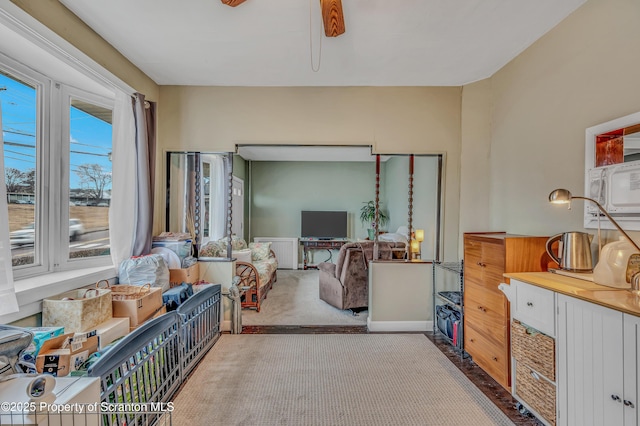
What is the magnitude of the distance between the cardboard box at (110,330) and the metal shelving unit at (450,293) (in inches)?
105

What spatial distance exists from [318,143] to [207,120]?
1213 mm

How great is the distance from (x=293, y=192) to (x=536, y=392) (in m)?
5.53

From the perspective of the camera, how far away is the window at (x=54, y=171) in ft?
6.06

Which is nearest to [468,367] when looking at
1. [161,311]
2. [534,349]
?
[534,349]

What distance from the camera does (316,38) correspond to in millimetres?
2168

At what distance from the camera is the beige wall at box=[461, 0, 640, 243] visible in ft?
5.48

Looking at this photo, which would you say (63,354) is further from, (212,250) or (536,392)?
(536,392)

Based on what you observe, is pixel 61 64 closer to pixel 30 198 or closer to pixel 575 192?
pixel 30 198

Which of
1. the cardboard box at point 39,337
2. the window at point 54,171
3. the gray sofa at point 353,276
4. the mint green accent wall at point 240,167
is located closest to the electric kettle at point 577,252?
the gray sofa at point 353,276

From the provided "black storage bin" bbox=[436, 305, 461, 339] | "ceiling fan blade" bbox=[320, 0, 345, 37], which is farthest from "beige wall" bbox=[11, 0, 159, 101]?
"black storage bin" bbox=[436, 305, 461, 339]

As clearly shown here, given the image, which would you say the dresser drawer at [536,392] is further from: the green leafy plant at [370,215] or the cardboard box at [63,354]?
the green leafy plant at [370,215]

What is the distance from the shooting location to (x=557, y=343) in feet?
5.01

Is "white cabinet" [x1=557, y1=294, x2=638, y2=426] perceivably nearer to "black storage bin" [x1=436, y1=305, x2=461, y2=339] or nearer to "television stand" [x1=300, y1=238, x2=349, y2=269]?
"black storage bin" [x1=436, y1=305, x2=461, y2=339]

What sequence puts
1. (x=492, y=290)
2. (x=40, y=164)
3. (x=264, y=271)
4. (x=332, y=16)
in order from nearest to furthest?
(x=332, y=16) < (x=40, y=164) < (x=492, y=290) < (x=264, y=271)
